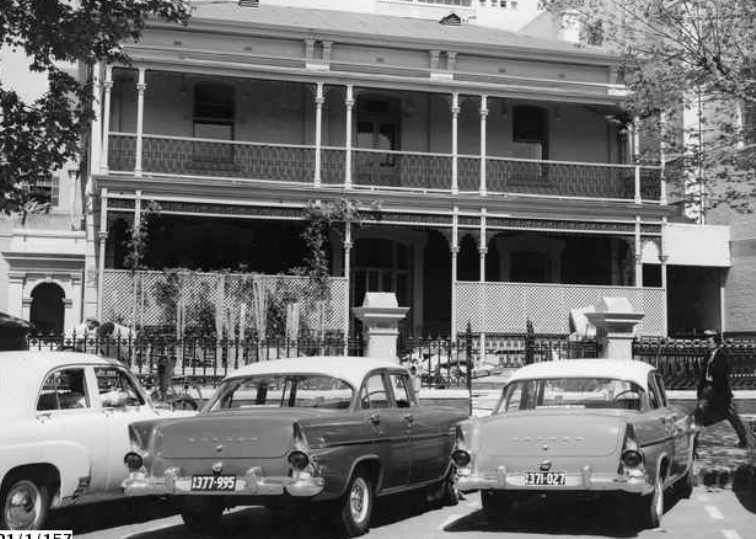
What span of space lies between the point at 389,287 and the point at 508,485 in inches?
688

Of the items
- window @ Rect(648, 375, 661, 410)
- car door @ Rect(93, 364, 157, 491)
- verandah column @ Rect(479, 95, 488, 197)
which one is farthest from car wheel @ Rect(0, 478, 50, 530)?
verandah column @ Rect(479, 95, 488, 197)

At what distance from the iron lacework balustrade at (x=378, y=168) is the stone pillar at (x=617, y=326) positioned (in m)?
8.30

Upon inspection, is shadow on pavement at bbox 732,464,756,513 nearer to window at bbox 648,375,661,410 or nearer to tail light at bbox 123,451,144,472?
window at bbox 648,375,661,410

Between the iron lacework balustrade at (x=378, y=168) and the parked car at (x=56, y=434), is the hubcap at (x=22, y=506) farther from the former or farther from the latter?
the iron lacework balustrade at (x=378, y=168)

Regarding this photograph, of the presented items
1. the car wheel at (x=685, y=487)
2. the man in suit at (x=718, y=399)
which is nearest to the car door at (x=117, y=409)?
the car wheel at (x=685, y=487)

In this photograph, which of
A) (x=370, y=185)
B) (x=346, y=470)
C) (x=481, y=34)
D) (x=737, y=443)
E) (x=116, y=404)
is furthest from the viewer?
(x=481, y=34)

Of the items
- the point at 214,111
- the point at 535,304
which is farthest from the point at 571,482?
the point at 214,111

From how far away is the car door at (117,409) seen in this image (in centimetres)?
860

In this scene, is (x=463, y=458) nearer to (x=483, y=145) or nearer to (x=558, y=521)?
(x=558, y=521)

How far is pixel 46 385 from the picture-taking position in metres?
8.24

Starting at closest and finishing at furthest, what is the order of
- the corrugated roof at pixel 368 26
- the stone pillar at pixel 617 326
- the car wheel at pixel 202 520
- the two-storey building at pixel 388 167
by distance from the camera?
the car wheel at pixel 202 520, the stone pillar at pixel 617 326, the two-storey building at pixel 388 167, the corrugated roof at pixel 368 26

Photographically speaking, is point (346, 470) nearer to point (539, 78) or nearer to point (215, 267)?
point (215, 267)

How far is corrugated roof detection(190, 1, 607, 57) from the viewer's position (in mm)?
25109

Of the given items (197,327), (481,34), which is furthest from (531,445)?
(481,34)
